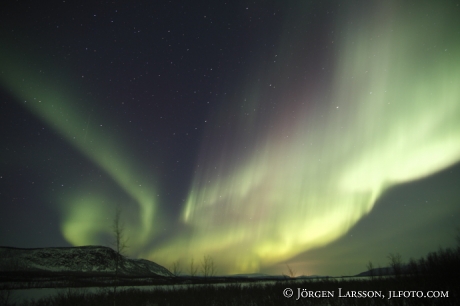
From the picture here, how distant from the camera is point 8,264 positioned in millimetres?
144750

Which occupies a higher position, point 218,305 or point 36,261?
point 36,261

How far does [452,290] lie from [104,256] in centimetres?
21418

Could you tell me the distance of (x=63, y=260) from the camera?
6521 inches

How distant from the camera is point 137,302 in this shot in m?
21.7

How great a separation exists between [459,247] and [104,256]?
205890 millimetres

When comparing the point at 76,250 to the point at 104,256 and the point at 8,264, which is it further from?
the point at 8,264

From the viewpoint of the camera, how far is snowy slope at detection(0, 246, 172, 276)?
496ft

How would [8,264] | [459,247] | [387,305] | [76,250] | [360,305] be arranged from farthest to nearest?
[76,250], [8,264], [459,247], [360,305], [387,305]

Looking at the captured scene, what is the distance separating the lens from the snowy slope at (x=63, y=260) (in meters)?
151

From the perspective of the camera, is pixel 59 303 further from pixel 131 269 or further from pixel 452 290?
pixel 131 269

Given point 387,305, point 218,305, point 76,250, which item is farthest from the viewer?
point 76,250

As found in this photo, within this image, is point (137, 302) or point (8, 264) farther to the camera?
point (8, 264)

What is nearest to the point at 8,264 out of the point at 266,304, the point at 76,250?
the point at 76,250

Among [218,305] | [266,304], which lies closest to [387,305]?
[266,304]
